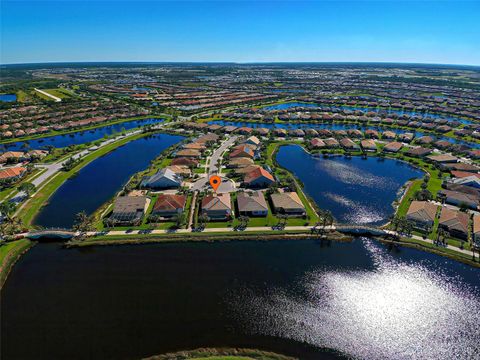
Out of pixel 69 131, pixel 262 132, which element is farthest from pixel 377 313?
pixel 69 131

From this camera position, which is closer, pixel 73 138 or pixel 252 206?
pixel 252 206

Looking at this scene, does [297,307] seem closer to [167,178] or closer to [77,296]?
[77,296]

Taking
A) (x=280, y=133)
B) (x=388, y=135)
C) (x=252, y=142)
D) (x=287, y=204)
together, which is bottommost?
(x=287, y=204)

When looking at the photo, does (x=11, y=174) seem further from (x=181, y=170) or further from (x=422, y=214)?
(x=422, y=214)

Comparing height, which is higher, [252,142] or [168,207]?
[252,142]

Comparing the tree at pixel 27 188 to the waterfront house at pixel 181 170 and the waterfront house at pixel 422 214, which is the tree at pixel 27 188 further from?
the waterfront house at pixel 422 214

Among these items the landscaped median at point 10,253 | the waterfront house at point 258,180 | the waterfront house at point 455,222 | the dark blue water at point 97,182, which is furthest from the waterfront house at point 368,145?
the landscaped median at point 10,253

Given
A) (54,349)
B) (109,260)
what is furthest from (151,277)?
(54,349)

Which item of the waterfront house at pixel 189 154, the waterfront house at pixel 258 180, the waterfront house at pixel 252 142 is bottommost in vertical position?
the waterfront house at pixel 258 180
